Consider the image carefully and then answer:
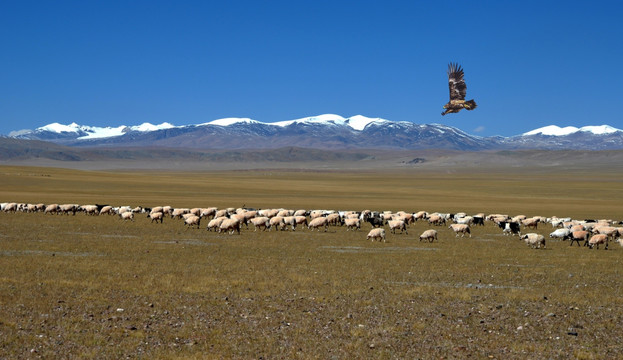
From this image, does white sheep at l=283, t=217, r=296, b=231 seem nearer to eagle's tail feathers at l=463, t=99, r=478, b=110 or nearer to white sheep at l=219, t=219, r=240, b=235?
white sheep at l=219, t=219, r=240, b=235

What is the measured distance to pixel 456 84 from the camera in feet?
62.1

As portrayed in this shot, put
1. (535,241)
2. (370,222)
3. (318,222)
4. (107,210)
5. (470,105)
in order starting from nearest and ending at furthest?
1. (470,105)
2. (535,241)
3. (318,222)
4. (370,222)
5. (107,210)

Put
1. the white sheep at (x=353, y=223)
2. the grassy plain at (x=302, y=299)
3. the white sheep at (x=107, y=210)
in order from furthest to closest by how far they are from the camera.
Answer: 1. the white sheep at (x=107, y=210)
2. the white sheep at (x=353, y=223)
3. the grassy plain at (x=302, y=299)

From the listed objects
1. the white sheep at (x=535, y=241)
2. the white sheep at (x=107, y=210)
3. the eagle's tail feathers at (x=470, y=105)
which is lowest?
the white sheep at (x=535, y=241)

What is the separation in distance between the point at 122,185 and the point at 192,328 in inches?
2800

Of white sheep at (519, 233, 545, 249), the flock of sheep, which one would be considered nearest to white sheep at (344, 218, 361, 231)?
the flock of sheep

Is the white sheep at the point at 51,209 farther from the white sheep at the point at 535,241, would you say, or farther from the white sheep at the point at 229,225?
the white sheep at the point at 535,241

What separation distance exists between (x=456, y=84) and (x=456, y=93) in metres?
0.31

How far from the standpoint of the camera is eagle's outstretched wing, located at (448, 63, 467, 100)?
61.6 ft

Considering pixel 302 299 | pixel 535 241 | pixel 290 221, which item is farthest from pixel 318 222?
pixel 302 299

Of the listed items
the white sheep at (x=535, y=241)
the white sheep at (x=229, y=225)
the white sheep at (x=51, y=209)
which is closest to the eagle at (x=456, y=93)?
the white sheep at (x=535, y=241)

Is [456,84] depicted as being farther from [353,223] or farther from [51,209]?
[51,209]

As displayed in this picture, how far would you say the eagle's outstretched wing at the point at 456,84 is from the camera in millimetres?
18766

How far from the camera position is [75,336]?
32.8ft
